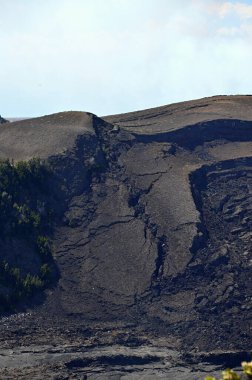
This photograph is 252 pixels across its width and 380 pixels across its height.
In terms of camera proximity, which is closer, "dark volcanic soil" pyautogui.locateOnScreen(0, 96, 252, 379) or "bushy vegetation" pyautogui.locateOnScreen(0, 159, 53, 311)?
"dark volcanic soil" pyautogui.locateOnScreen(0, 96, 252, 379)

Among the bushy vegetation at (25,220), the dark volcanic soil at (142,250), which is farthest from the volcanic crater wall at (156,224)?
the bushy vegetation at (25,220)

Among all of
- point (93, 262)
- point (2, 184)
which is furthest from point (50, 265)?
point (2, 184)

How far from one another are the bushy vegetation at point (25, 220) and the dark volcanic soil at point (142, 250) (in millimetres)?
883

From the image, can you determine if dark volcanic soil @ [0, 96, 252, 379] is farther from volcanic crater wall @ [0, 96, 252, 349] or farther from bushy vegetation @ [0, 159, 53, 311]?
bushy vegetation @ [0, 159, 53, 311]

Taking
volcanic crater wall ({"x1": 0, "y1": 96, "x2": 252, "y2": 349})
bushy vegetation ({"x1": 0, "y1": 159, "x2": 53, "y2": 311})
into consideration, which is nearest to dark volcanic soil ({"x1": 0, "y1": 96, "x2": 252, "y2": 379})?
volcanic crater wall ({"x1": 0, "y1": 96, "x2": 252, "y2": 349})

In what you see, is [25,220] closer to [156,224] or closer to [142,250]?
[142,250]

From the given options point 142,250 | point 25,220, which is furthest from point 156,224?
point 25,220

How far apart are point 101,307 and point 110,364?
514 centimetres

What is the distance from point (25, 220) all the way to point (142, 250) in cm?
715

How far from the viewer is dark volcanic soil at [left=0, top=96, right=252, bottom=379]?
121 ft

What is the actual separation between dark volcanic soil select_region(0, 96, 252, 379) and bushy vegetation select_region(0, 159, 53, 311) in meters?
0.88

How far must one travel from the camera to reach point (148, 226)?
47.0m

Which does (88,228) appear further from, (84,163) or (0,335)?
(0,335)

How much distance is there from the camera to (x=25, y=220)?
45.6 m
